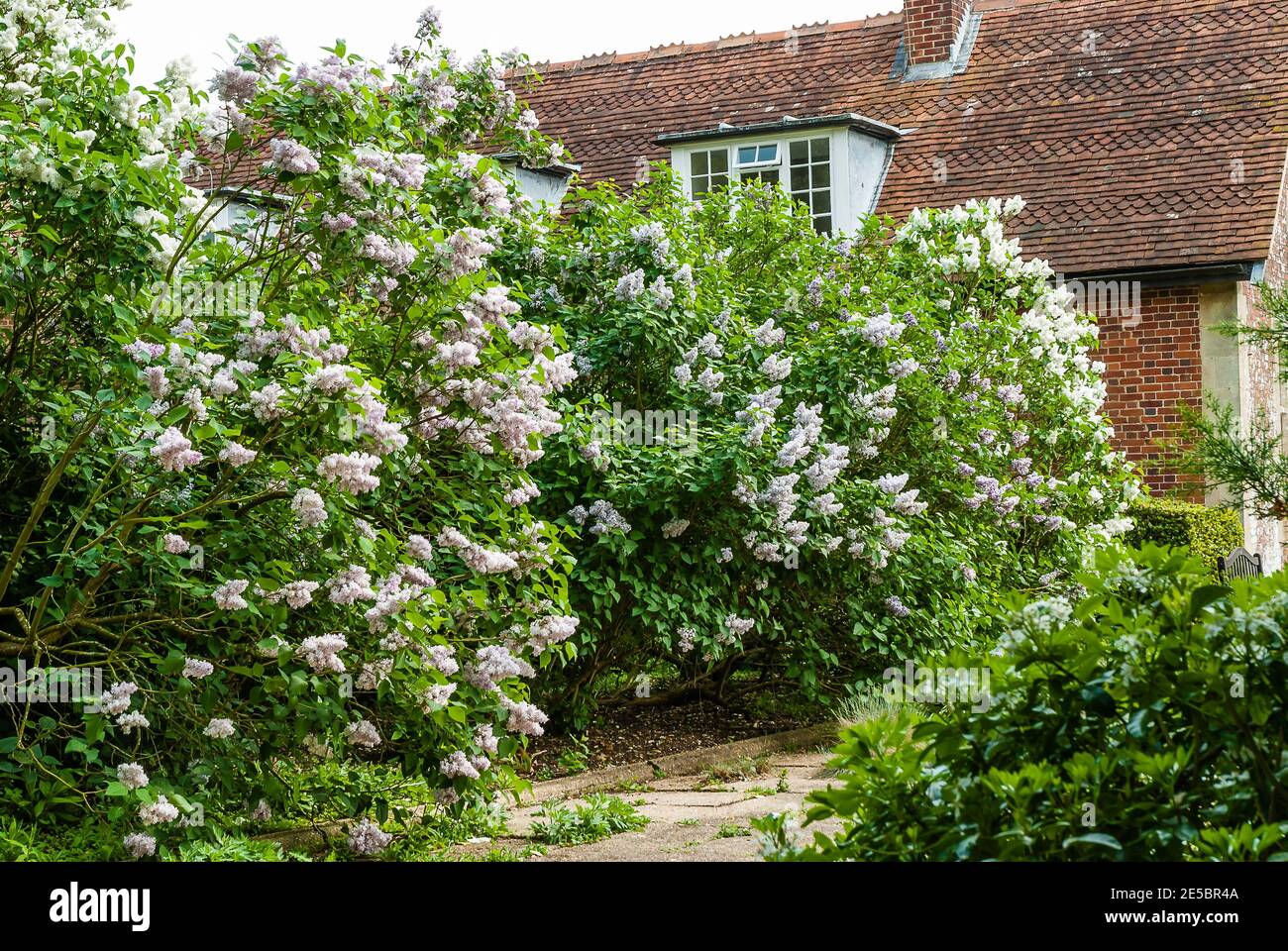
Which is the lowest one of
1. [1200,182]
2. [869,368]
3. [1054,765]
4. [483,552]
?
[1054,765]

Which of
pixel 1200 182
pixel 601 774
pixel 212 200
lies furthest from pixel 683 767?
pixel 1200 182

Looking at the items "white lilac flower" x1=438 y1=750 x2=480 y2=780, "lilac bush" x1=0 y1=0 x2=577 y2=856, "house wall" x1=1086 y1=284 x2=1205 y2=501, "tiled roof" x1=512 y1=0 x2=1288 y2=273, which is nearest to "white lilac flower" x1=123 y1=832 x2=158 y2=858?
"lilac bush" x1=0 y1=0 x2=577 y2=856

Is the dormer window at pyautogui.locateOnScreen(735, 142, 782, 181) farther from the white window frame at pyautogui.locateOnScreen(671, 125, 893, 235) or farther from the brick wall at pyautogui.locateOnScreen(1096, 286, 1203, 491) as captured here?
the brick wall at pyautogui.locateOnScreen(1096, 286, 1203, 491)

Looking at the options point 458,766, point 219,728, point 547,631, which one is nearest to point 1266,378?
point 547,631

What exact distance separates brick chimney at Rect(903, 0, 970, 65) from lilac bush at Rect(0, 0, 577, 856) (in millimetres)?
16302

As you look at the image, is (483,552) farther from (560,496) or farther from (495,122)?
(495,122)

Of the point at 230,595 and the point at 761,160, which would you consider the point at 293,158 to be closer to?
the point at 230,595

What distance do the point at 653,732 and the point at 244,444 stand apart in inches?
177

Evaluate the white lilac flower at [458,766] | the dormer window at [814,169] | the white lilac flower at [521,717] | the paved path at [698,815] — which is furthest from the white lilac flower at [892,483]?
the dormer window at [814,169]

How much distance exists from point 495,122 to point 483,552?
10.6ft

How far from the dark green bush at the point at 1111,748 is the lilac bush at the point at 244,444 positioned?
7.92 feet

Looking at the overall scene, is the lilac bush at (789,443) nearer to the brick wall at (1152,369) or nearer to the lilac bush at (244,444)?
the lilac bush at (244,444)

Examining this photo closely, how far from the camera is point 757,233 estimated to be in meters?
10.6

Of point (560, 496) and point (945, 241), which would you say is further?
point (945, 241)
